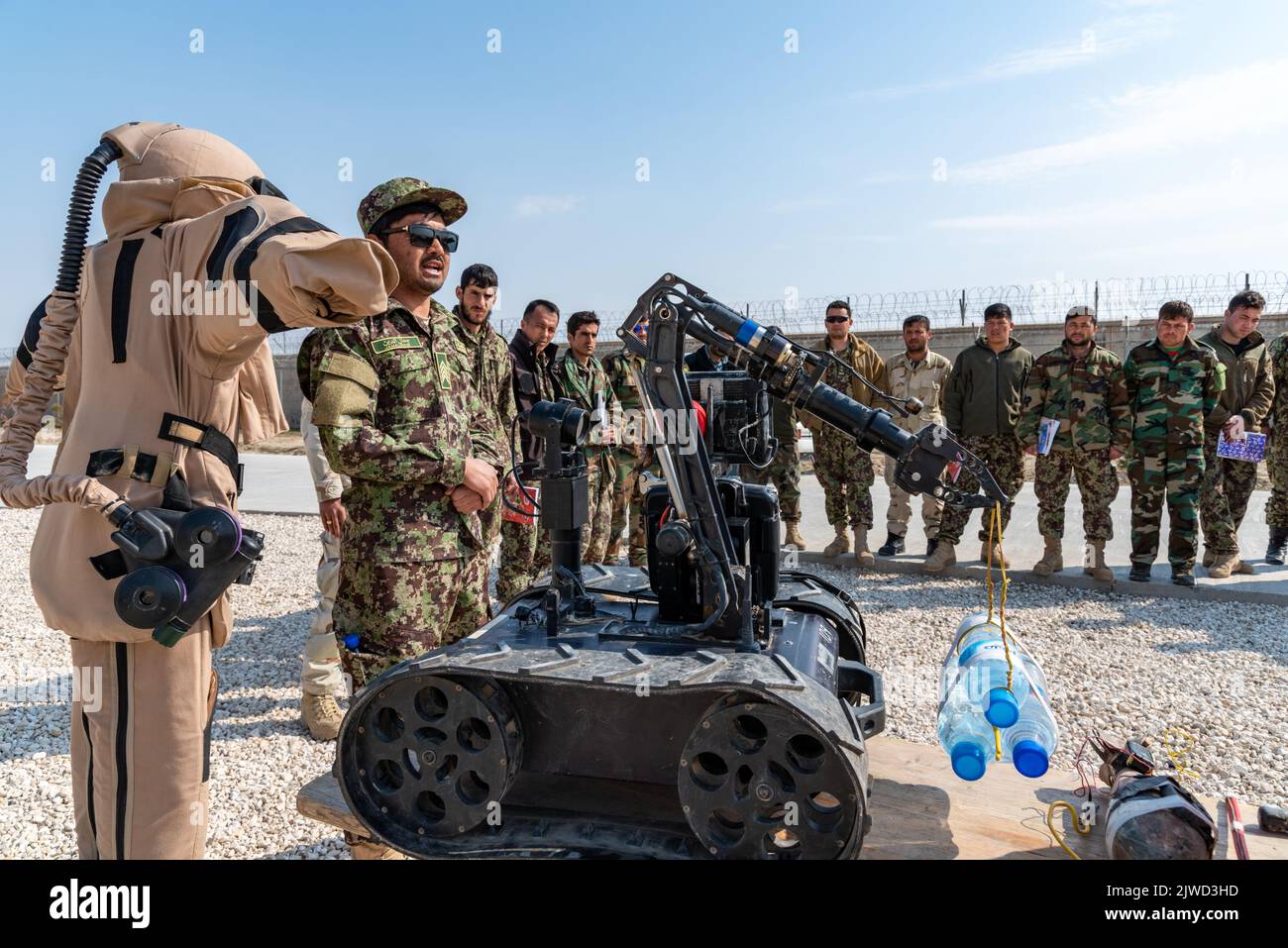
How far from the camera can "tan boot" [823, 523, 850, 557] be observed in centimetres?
861

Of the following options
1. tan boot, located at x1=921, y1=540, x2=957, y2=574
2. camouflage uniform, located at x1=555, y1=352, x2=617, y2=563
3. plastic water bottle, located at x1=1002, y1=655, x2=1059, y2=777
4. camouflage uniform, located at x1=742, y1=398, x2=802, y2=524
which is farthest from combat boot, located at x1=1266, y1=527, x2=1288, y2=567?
plastic water bottle, located at x1=1002, y1=655, x2=1059, y2=777

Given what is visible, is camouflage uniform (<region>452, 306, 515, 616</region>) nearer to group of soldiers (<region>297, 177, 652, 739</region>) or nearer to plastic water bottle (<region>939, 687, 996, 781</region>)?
group of soldiers (<region>297, 177, 652, 739</region>)

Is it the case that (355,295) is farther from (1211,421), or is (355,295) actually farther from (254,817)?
(1211,421)

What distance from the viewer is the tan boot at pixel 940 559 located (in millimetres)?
7953

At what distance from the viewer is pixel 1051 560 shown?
7629 mm

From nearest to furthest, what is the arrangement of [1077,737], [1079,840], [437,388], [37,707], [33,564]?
[33,564], [1079,840], [437,388], [1077,737], [37,707]

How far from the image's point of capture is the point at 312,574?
847cm

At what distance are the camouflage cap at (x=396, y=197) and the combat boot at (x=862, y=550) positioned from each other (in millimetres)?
6021

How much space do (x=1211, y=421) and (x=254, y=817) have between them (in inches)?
326

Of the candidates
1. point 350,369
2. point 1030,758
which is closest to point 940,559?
point 1030,758

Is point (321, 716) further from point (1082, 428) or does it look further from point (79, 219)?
point (1082, 428)

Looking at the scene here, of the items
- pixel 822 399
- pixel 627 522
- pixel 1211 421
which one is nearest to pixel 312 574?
pixel 627 522

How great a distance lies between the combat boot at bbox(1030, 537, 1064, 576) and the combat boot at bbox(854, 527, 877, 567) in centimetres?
147

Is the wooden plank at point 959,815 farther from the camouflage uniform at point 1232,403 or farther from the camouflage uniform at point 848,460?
the camouflage uniform at point 1232,403
